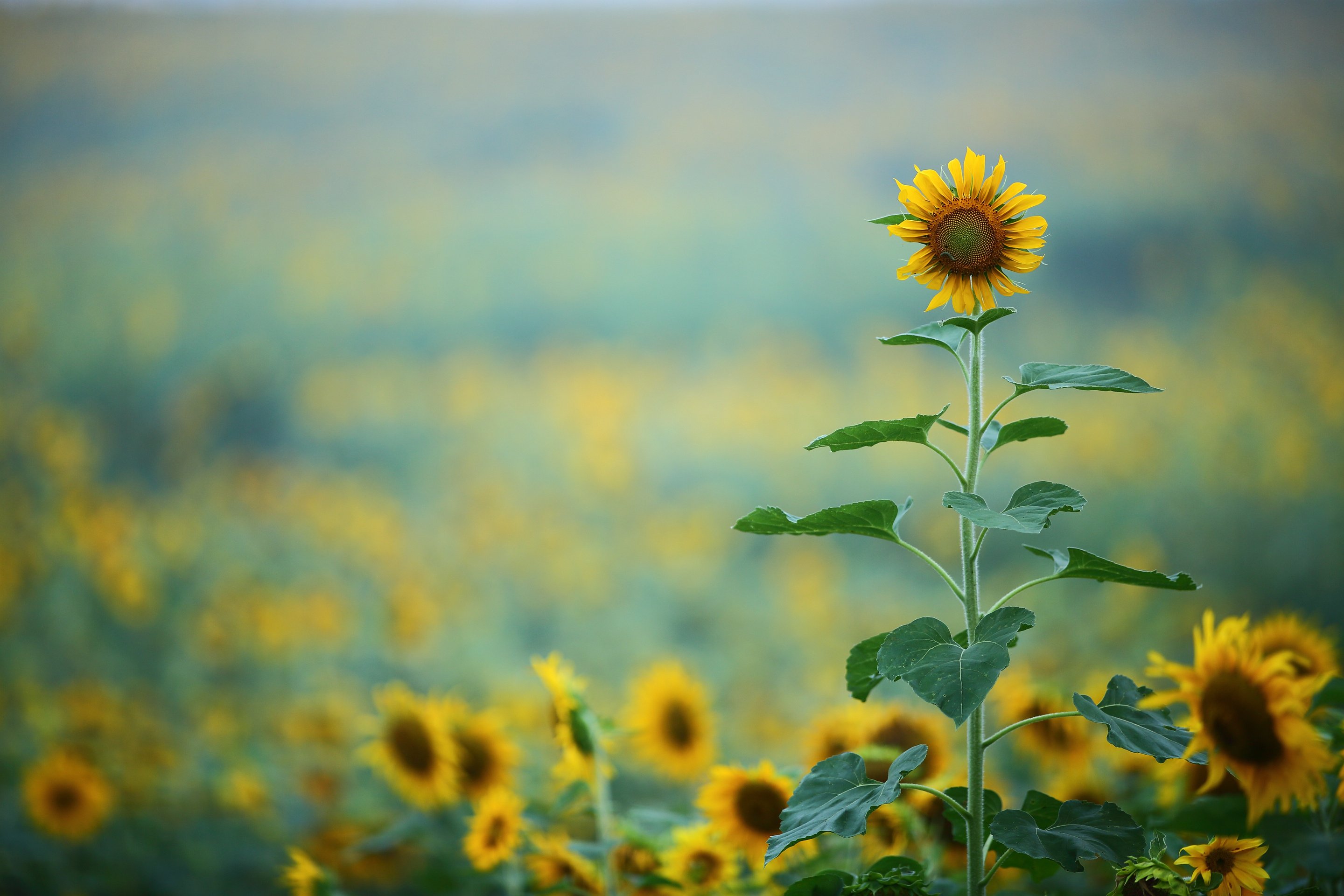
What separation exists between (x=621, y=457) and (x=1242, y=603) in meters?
1.35

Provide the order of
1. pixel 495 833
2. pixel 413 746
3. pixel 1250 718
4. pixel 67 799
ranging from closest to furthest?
pixel 1250 718 → pixel 495 833 → pixel 413 746 → pixel 67 799

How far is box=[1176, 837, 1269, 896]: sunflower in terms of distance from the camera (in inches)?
15.8

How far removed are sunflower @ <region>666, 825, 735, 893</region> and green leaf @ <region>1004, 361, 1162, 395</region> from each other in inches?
14.5

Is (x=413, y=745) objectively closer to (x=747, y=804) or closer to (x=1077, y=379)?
(x=747, y=804)

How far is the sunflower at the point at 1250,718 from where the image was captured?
478mm

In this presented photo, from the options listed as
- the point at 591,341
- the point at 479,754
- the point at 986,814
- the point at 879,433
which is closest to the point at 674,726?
the point at 479,754

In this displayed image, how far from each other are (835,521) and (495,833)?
0.38 m

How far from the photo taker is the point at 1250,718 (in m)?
0.49

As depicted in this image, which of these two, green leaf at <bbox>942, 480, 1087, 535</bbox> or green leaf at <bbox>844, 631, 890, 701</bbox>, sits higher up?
green leaf at <bbox>942, 480, 1087, 535</bbox>

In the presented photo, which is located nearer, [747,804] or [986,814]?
[986,814]

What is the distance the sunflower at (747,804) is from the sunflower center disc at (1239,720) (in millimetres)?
259

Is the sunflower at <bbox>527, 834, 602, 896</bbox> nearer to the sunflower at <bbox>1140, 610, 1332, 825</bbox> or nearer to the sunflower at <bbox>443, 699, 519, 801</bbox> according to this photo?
the sunflower at <bbox>443, 699, 519, 801</bbox>

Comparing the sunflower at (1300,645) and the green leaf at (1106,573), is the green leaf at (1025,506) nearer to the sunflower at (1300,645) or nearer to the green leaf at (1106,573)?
the green leaf at (1106,573)

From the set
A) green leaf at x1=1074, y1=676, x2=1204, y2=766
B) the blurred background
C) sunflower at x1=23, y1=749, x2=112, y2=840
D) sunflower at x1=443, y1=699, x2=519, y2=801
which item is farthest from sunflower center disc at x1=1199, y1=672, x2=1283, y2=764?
sunflower at x1=23, y1=749, x2=112, y2=840
